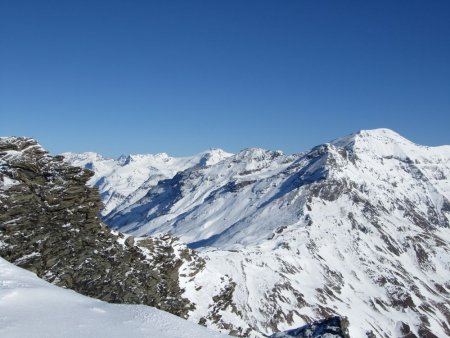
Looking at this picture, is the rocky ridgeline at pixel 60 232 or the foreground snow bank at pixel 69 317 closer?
the foreground snow bank at pixel 69 317

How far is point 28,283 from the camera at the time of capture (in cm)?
2569

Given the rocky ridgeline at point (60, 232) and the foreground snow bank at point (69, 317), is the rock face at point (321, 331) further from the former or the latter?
the rocky ridgeline at point (60, 232)

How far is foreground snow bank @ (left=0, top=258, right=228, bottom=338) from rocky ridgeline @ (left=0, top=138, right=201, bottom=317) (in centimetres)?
1075

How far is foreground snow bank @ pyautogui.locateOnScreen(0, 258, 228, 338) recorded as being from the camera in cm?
2022

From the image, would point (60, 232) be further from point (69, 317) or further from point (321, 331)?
point (321, 331)

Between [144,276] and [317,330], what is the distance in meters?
20.0

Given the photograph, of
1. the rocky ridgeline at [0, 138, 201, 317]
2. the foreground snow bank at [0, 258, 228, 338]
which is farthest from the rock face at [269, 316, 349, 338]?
the rocky ridgeline at [0, 138, 201, 317]

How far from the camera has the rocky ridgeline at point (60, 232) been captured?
3622 cm

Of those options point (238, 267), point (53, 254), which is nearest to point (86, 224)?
point (53, 254)

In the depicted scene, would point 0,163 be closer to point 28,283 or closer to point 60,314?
point 28,283

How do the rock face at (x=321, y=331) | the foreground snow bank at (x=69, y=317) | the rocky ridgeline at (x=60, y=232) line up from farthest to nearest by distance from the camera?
the rocky ridgeline at (x=60, y=232) → the rock face at (x=321, y=331) → the foreground snow bank at (x=69, y=317)

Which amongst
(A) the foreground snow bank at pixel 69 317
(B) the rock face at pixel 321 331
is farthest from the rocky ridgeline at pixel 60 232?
(B) the rock face at pixel 321 331

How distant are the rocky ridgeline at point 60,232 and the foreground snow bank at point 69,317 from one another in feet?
35.3

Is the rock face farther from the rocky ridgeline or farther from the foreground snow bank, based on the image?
the rocky ridgeline
